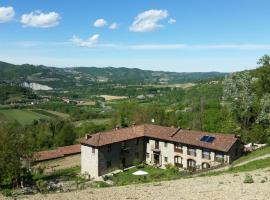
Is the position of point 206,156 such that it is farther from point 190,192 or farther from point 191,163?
point 190,192

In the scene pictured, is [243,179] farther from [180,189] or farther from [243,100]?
[243,100]

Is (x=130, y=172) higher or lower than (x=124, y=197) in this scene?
lower

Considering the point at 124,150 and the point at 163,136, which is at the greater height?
the point at 163,136

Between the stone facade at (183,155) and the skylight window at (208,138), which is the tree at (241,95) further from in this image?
the stone facade at (183,155)

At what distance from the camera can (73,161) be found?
2963 inches

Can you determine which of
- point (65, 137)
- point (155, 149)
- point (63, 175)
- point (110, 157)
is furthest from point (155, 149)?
point (65, 137)

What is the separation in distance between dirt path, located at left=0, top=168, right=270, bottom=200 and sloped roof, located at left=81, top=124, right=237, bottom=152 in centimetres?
2767

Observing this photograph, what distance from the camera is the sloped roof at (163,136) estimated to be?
57366 millimetres

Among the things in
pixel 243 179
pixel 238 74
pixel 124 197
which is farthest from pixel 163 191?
pixel 238 74

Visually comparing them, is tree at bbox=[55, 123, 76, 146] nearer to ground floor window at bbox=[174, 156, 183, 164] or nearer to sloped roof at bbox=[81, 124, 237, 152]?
sloped roof at bbox=[81, 124, 237, 152]

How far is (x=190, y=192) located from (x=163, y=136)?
127ft

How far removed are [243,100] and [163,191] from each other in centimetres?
5141

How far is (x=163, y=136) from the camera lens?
64.0 meters

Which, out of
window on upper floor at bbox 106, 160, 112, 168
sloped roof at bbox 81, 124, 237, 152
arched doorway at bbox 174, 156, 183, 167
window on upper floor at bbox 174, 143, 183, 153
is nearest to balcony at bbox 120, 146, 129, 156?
sloped roof at bbox 81, 124, 237, 152
